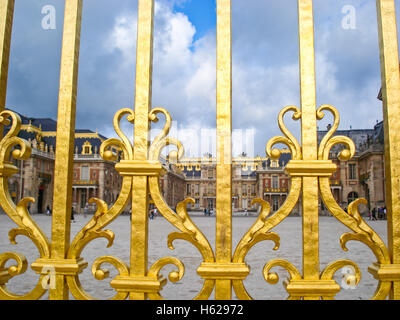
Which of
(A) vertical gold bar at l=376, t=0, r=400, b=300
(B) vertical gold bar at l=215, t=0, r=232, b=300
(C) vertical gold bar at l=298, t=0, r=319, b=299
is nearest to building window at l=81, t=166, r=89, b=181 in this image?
(B) vertical gold bar at l=215, t=0, r=232, b=300

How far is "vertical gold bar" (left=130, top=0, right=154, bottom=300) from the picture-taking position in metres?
1.25

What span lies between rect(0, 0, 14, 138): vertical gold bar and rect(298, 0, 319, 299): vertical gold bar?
1.25 m

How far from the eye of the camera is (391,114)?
1.26 meters

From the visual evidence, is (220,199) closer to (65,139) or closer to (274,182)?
(65,139)

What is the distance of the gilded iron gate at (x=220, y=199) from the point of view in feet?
3.93

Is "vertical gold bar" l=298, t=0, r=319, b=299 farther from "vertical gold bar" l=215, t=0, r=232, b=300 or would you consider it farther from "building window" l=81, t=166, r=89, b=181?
"building window" l=81, t=166, r=89, b=181

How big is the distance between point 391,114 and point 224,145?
0.64 m

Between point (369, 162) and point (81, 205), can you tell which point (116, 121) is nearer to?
point (369, 162)

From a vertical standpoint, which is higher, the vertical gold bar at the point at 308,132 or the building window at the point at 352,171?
the building window at the point at 352,171

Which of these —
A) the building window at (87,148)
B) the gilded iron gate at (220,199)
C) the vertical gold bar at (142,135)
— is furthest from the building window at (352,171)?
the vertical gold bar at (142,135)

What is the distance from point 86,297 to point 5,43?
1.12 metres

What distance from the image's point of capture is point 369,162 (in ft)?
98.7

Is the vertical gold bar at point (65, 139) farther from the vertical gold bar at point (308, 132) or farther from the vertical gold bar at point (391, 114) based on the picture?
the vertical gold bar at point (391, 114)

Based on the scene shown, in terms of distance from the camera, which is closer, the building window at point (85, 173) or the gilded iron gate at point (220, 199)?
the gilded iron gate at point (220, 199)
